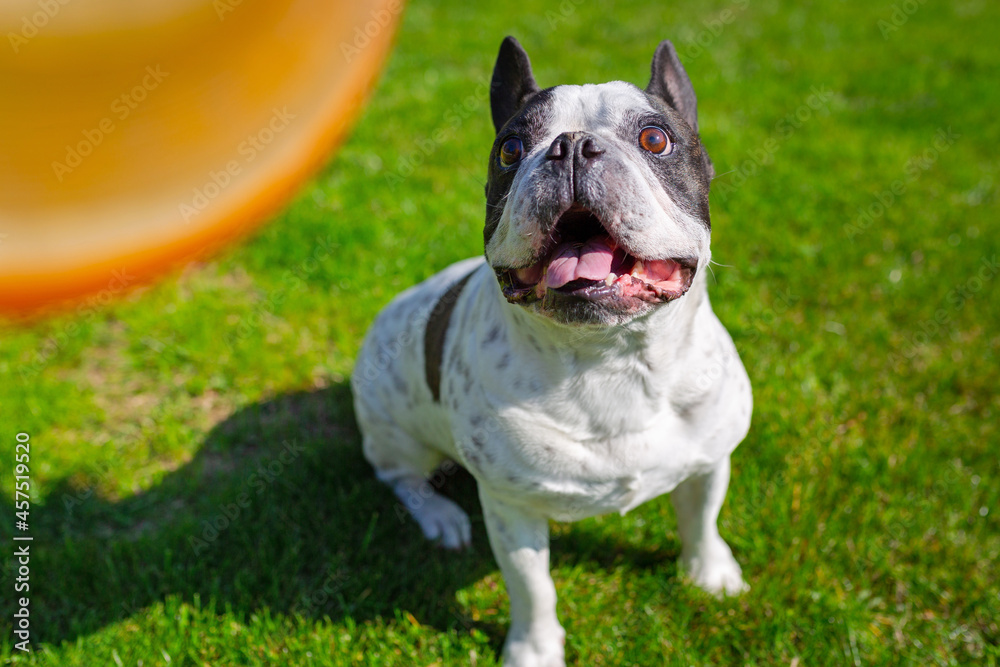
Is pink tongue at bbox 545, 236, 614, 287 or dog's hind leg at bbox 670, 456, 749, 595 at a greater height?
pink tongue at bbox 545, 236, 614, 287

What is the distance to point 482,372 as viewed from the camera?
89.0 inches

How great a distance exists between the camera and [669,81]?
2352 mm

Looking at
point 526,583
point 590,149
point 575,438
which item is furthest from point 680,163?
point 526,583

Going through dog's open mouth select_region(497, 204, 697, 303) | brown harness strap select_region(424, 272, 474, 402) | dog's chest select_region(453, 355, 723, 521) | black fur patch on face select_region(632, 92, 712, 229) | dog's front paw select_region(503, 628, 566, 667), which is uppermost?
black fur patch on face select_region(632, 92, 712, 229)

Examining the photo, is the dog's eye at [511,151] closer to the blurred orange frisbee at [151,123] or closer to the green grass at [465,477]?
the green grass at [465,477]

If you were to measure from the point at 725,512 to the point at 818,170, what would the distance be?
10.2 feet

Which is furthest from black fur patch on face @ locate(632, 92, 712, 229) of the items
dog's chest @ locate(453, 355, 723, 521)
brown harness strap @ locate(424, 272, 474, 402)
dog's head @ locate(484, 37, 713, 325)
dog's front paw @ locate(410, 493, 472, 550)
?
dog's front paw @ locate(410, 493, 472, 550)

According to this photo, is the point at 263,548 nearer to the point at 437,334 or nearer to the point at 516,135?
the point at 437,334

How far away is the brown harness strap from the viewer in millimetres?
2613

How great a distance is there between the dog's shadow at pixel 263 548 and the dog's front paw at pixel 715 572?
0.68 feet

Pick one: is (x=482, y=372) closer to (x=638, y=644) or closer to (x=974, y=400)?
(x=638, y=644)

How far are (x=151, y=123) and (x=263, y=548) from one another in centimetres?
323

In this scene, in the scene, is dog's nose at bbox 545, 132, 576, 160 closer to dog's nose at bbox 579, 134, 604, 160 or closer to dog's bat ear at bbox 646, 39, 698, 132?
dog's nose at bbox 579, 134, 604, 160

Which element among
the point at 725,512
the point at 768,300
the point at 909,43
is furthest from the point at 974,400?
the point at 909,43
